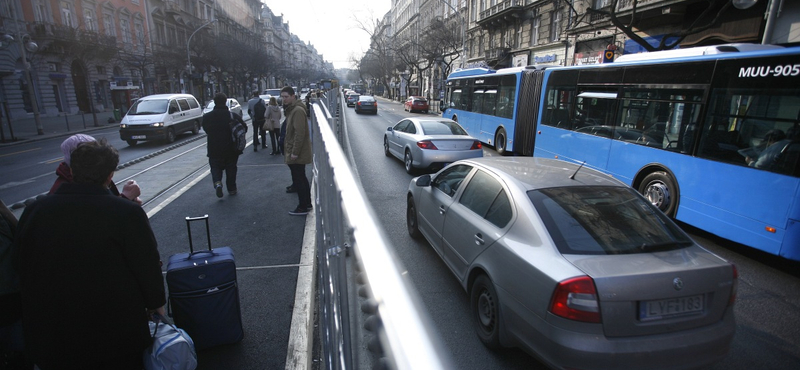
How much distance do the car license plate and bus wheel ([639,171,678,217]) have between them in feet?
15.6

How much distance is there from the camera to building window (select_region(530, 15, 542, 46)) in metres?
30.2

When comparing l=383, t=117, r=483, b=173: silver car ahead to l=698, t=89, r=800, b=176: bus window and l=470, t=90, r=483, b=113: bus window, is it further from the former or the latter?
l=470, t=90, r=483, b=113: bus window

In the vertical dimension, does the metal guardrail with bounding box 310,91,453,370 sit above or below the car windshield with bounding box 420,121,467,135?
above

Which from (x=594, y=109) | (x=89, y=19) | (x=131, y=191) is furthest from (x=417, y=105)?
(x=131, y=191)

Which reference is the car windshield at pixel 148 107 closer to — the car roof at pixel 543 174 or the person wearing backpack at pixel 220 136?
the person wearing backpack at pixel 220 136

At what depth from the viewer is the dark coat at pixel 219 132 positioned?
7207 mm

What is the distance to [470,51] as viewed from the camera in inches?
1815

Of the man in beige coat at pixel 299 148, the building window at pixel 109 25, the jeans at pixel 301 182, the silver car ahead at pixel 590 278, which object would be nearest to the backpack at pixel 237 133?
the man in beige coat at pixel 299 148

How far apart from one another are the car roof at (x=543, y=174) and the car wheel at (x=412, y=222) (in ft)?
5.56

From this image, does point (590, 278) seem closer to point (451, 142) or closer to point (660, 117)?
point (660, 117)

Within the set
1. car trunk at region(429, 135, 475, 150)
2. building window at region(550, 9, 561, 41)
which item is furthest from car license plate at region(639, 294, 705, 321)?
building window at region(550, 9, 561, 41)

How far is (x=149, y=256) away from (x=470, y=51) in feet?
156

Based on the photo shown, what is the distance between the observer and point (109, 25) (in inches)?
1444

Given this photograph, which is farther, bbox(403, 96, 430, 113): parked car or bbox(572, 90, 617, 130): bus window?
bbox(403, 96, 430, 113): parked car
